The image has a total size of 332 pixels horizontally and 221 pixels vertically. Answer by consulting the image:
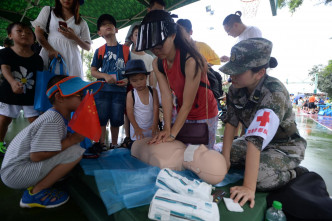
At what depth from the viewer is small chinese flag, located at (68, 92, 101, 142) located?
1201mm

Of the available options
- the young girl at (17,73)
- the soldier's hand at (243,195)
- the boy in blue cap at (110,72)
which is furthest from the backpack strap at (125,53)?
the soldier's hand at (243,195)

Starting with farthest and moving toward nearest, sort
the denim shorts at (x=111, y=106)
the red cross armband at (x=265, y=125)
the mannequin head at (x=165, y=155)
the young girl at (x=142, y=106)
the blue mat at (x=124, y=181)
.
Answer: the denim shorts at (x=111, y=106) < the young girl at (x=142, y=106) < the mannequin head at (x=165, y=155) < the red cross armband at (x=265, y=125) < the blue mat at (x=124, y=181)

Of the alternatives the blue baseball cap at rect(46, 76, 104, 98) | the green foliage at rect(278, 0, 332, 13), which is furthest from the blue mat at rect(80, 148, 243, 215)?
the green foliage at rect(278, 0, 332, 13)

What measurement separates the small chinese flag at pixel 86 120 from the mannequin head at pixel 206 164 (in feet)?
2.15

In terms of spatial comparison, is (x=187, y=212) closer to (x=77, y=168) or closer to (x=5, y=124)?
(x=77, y=168)

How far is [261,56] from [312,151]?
2.63 m

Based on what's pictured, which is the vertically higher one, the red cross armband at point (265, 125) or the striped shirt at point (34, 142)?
the red cross armband at point (265, 125)

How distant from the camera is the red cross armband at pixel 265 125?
108 cm

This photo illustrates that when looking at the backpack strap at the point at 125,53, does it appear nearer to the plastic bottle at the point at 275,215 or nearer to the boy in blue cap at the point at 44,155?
the boy in blue cap at the point at 44,155

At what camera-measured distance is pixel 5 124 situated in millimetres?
2047

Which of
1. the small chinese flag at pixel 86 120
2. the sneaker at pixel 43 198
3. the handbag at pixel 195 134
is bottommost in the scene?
the sneaker at pixel 43 198

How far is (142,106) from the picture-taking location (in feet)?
6.79

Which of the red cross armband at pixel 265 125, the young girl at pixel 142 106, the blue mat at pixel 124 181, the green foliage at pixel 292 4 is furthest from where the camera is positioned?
the green foliage at pixel 292 4

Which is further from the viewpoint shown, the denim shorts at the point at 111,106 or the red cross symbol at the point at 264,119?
the denim shorts at the point at 111,106
